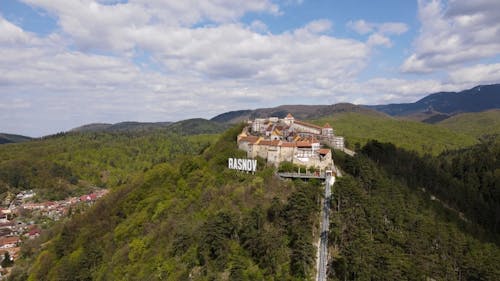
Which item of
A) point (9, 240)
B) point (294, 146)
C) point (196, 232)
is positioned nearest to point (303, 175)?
point (294, 146)

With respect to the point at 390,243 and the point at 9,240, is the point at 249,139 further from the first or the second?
the point at 9,240

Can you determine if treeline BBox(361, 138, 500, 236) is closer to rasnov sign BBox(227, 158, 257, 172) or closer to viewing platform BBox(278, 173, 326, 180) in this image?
viewing platform BBox(278, 173, 326, 180)

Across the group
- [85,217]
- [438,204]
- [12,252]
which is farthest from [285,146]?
[12,252]

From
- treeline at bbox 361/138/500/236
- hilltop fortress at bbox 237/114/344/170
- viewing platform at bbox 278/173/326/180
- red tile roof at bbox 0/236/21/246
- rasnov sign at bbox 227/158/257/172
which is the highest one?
hilltop fortress at bbox 237/114/344/170

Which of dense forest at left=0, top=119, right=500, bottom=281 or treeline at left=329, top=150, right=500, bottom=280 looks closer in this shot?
treeline at left=329, top=150, right=500, bottom=280

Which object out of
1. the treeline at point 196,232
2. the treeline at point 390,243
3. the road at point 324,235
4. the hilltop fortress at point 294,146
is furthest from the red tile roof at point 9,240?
the treeline at point 390,243

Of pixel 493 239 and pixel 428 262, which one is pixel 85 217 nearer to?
pixel 428 262

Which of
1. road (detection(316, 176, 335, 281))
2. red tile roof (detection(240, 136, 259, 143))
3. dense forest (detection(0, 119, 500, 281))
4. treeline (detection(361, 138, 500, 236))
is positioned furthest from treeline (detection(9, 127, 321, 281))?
treeline (detection(361, 138, 500, 236))
